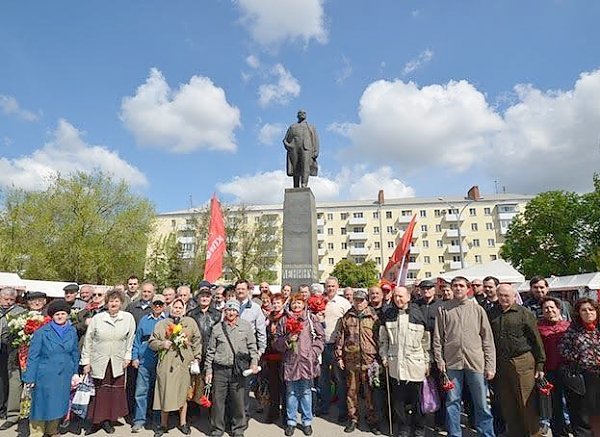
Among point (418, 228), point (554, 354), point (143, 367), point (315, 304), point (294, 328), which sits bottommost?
point (143, 367)

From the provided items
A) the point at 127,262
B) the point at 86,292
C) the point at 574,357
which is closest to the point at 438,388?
the point at 574,357

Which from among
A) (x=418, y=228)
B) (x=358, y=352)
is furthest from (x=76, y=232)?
(x=418, y=228)

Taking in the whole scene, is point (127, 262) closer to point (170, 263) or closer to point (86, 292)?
point (170, 263)

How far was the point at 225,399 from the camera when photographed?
533 centimetres

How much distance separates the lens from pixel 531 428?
Answer: 4566 millimetres

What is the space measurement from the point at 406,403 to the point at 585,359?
2.06 metres

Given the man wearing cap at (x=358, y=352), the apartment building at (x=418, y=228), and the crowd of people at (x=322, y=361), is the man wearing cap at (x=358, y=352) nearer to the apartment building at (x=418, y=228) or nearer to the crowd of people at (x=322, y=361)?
the crowd of people at (x=322, y=361)

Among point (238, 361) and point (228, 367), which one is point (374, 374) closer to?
point (238, 361)

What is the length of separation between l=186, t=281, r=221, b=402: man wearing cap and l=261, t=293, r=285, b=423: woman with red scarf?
0.81 meters

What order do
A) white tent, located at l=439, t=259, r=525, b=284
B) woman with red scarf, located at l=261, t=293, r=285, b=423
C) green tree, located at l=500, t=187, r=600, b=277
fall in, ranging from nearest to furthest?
woman with red scarf, located at l=261, t=293, r=285, b=423
white tent, located at l=439, t=259, r=525, b=284
green tree, located at l=500, t=187, r=600, b=277

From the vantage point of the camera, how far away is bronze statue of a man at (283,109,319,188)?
10.6 m

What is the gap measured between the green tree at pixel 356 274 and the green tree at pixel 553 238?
52.7 ft

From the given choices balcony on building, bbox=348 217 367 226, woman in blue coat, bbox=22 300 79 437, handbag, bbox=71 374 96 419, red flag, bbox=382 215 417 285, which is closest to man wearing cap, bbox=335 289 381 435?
handbag, bbox=71 374 96 419

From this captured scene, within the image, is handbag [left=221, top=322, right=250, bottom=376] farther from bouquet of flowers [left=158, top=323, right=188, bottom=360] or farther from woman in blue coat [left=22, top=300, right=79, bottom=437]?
woman in blue coat [left=22, top=300, right=79, bottom=437]
